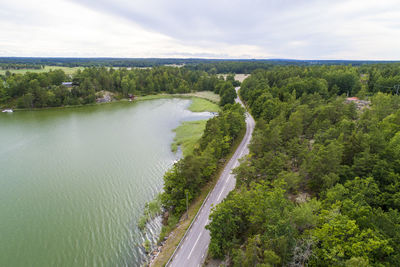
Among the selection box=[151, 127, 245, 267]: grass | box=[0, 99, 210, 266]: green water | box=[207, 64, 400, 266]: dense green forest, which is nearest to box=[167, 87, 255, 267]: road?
box=[151, 127, 245, 267]: grass

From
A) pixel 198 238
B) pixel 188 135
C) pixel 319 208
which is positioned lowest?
pixel 198 238

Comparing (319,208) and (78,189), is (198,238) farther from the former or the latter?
(78,189)

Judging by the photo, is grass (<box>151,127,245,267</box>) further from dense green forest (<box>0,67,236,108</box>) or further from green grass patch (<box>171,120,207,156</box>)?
dense green forest (<box>0,67,236,108</box>)

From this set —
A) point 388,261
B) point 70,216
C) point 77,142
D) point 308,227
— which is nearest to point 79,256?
point 70,216

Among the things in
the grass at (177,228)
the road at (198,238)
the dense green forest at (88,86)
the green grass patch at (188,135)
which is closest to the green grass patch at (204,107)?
the dense green forest at (88,86)

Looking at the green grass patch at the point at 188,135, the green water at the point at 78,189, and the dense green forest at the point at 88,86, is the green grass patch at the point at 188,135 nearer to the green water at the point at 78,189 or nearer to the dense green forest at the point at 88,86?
the green water at the point at 78,189

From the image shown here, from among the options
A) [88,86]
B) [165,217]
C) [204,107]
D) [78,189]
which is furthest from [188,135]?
[88,86]
